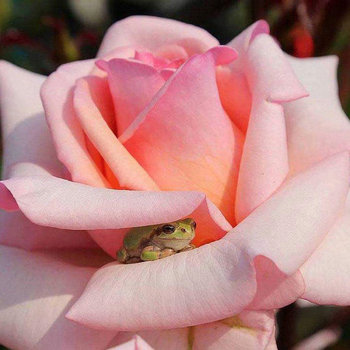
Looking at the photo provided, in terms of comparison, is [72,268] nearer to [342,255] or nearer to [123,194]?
[123,194]

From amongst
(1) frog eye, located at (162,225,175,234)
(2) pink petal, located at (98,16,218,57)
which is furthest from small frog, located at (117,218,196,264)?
(2) pink petal, located at (98,16,218,57)

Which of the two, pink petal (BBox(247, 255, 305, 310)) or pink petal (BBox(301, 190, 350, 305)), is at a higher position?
pink petal (BBox(247, 255, 305, 310))

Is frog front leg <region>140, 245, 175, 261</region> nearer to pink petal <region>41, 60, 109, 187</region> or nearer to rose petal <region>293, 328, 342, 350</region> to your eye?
pink petal <region>41, 60, 109, 187</region>

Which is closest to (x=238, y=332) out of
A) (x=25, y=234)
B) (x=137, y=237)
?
(x=137, y=237)

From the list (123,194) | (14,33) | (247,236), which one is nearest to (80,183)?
(123,194)

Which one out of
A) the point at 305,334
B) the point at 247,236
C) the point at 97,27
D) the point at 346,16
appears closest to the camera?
the point at 247,236

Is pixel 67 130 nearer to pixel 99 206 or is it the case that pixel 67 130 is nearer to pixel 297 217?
pixel 99 206
